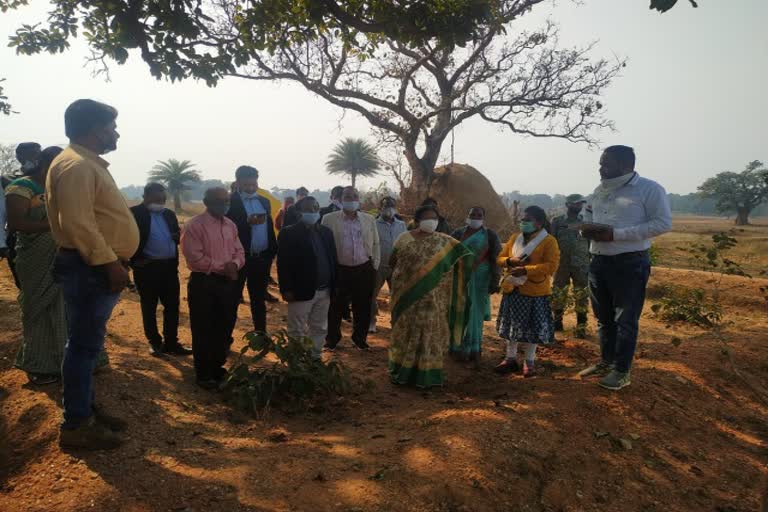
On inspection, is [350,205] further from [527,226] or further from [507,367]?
[507,367]

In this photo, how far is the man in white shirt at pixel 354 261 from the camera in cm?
545

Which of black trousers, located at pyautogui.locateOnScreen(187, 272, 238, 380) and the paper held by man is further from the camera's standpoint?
black trousers, located at pyautogui.locateOnScreen(187, 272, 238, 380)

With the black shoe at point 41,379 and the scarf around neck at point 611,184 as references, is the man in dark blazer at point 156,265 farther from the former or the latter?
the scarf around neck at point 611,184

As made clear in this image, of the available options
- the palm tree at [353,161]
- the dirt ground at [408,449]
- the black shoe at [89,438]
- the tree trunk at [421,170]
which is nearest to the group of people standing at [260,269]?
the black shoe at [89,438]

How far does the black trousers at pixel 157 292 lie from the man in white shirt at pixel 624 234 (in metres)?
3.90

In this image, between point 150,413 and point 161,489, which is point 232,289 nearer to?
point 150,413

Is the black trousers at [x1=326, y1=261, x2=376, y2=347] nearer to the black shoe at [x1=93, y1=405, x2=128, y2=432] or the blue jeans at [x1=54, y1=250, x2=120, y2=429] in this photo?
the black shoe at [x1=93, y1=405, x2=128, y2=432]

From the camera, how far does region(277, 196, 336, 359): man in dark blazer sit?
4453 mm

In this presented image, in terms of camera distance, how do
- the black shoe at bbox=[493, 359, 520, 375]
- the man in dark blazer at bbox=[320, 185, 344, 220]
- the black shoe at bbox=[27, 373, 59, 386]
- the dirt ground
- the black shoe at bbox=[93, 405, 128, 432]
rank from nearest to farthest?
the dirt ground → the black shoe at bbox=[93, 405, 128, 432] → the black shoe at bbox=[27, 373, 59, 386] → the black shoe at bbox=[493, 359, 520, 375] → the man in dark blazer at bbox=[320, 185, 344, 220]

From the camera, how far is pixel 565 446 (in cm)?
310

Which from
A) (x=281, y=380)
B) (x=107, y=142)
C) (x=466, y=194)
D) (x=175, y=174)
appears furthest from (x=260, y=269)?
(x=175, y=174)

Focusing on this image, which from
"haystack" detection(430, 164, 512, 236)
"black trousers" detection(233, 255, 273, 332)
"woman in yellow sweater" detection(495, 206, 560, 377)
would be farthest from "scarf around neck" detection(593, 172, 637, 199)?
"haystack" detection(430, 164, 512, 236)

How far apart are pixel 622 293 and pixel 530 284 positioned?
3.51 ft

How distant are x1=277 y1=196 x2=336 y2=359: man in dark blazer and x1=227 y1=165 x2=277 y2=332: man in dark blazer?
2.18 ft
